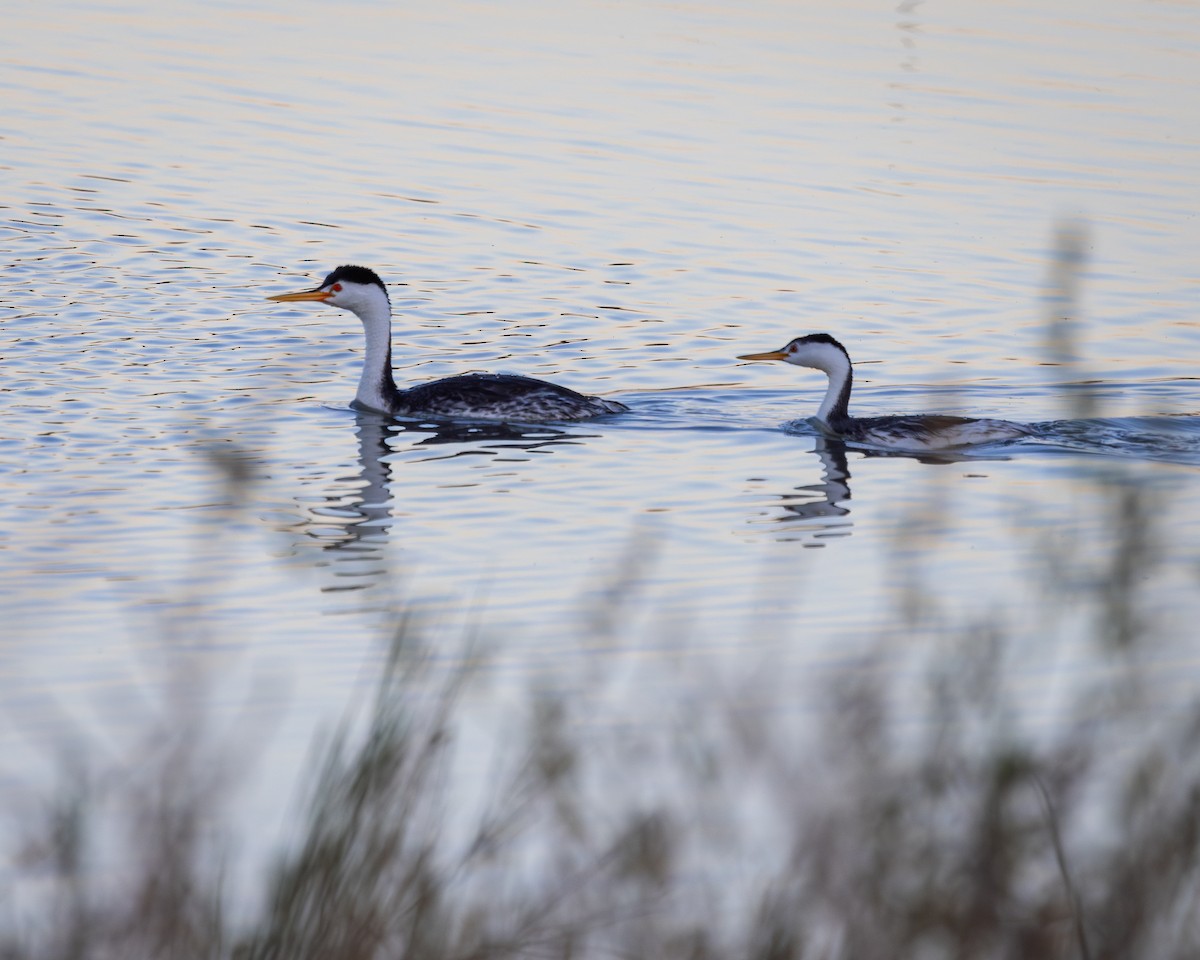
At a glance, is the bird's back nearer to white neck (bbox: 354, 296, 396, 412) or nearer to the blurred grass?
white neck (bbox: 354, 296, 396, 412)

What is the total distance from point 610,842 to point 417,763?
1.91 feet

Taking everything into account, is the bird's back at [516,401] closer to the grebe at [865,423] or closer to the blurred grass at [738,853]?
the grebe at [865,423]

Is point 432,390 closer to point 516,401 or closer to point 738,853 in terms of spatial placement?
point 516,401

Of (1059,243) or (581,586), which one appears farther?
(581,586)

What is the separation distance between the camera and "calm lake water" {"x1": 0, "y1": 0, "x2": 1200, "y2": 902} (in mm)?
7832

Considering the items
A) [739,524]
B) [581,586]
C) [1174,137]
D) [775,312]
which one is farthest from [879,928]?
[1174,137]

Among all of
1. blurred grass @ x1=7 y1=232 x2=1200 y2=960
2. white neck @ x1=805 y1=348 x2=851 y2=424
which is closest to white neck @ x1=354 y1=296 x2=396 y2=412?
white neck @ x1=805 y1=348 x2=851 y2=424

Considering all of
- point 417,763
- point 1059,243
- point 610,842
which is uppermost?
point 1059,243

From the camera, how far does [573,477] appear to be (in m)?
11.5

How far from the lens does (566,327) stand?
16.0 metres

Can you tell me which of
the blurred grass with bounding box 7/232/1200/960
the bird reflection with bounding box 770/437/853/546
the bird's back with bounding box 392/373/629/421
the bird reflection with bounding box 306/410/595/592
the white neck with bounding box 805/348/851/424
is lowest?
the bird reflection with bounding box 306/410/595/592

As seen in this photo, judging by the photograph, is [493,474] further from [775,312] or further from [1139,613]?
[1139,613]

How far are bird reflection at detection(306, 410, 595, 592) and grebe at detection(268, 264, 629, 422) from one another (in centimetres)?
10

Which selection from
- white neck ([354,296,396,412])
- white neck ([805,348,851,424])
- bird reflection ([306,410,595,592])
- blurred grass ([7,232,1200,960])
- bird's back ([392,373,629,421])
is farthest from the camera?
white neck ([354,296,396,412])
